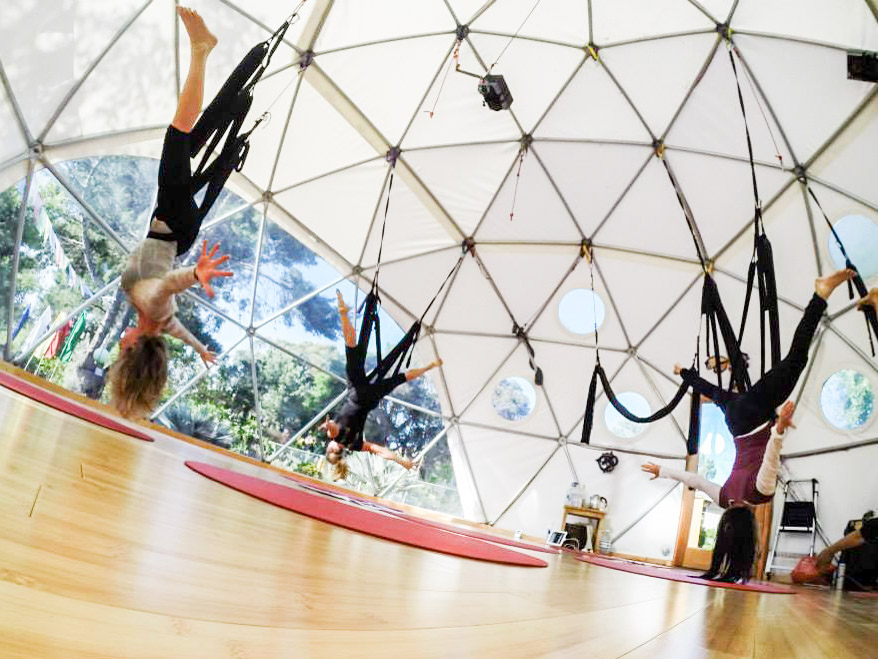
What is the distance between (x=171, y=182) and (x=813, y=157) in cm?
863

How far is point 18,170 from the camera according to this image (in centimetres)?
800

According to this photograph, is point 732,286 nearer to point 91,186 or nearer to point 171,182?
point 171,182

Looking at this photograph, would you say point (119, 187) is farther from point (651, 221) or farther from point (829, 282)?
point (829, 282)

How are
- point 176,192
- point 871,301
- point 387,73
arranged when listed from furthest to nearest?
point 387,73 → point 871,301 → point 176,192

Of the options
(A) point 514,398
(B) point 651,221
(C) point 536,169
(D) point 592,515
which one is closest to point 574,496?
(D) point 592,515

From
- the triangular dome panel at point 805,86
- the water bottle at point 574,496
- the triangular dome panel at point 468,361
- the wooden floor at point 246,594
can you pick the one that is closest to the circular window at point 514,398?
the triangular dome panel at point 468,361

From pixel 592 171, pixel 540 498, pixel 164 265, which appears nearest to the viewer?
pixel 164 265

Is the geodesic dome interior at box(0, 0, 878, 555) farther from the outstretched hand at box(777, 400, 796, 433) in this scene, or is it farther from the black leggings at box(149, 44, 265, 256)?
the outstretched hand at box(777, 400, 796, 433)

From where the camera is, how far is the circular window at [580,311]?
40.7 feet

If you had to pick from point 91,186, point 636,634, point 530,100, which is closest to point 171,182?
point 636,634

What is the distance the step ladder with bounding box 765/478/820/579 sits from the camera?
9781 millimetres

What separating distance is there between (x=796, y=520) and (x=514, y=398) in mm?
5762

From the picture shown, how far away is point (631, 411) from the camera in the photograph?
12.5 m

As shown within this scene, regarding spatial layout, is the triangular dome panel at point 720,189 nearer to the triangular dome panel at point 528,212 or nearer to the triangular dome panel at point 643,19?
the triangular dome panel at point 643,19
